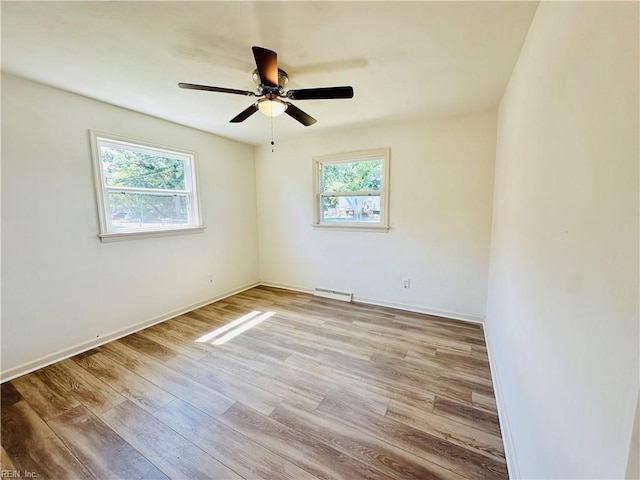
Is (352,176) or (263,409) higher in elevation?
(352,176)

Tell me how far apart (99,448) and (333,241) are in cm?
304

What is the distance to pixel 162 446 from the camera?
1.54m

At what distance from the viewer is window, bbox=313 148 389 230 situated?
136 inches

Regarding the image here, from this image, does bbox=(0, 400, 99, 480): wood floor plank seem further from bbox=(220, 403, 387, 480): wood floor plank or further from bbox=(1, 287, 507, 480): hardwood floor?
bbox=(220, 403, 387, 480): wood floor plank

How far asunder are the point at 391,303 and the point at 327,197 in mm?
1772

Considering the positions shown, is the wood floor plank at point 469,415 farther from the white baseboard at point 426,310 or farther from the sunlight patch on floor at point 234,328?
the sunlight patch on floor at point 234,328

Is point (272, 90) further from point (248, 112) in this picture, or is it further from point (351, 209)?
point (351, 209)

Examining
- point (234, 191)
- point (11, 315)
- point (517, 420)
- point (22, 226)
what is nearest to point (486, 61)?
point (517, 420)

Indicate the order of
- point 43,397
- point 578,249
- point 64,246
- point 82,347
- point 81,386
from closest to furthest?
point 578,249, point 43,397, point 81,386, point 64,246, point 82,347

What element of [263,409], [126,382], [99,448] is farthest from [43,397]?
[263,409]

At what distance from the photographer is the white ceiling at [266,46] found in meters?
1.40

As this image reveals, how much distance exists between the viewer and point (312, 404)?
185 cm

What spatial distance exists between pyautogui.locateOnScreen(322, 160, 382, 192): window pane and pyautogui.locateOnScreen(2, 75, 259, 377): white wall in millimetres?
1894

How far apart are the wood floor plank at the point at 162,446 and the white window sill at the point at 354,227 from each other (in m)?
2.83
